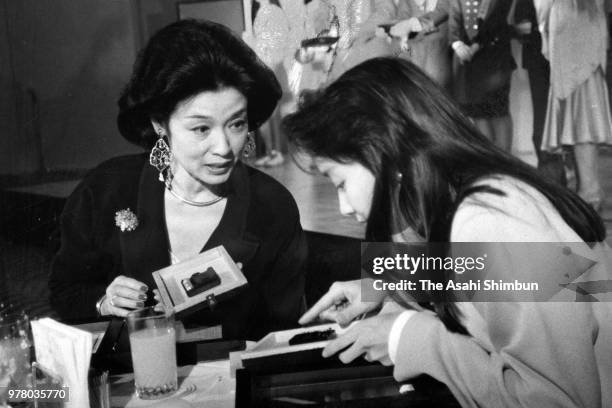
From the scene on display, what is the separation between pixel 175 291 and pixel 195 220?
7.4 inches

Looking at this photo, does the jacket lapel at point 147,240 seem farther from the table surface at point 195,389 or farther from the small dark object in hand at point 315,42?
the small dark object in hand at point 315,42

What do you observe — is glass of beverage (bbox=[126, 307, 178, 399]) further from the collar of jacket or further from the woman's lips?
the woman's lips

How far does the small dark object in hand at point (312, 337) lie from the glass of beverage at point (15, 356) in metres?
0.56

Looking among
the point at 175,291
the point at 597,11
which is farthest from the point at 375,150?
the point at 597,11

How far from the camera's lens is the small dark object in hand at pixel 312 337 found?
4.78 feet

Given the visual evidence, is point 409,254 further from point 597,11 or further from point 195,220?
point 597,11

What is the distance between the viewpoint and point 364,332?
1354 mm

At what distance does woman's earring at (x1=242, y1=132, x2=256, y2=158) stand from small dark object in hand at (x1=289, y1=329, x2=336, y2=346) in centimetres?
47

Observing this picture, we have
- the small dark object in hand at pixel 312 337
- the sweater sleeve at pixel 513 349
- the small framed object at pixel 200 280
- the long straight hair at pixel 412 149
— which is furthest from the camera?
the small framed object at pixel 200 280

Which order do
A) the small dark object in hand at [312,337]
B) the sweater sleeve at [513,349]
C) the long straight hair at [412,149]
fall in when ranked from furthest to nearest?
the small dark object in hand at [312,337], the long straight hair at [412,149], the sweater sleeve at [513,349]

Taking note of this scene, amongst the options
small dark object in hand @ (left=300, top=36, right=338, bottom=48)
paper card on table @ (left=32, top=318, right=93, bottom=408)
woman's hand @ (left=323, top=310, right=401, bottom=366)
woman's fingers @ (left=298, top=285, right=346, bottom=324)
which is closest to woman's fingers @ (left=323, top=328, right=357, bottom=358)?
woman's hand @ (left=323, top=310, right=401, bottom=366)

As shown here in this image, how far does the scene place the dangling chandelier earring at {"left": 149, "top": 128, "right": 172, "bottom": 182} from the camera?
1582 mm

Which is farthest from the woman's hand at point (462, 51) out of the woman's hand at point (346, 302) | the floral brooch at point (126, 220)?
the floral brooch at point (126, 220)

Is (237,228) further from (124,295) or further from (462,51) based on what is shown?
(462,51)
